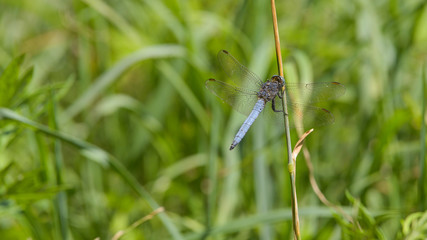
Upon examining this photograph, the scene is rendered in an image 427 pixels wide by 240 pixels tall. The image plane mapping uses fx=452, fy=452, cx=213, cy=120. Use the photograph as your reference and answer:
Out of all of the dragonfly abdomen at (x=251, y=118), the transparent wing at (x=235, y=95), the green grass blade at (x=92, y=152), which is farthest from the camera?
the transparent wing at (x=235, y=95)

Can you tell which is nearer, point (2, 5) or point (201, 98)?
point (201, 98)

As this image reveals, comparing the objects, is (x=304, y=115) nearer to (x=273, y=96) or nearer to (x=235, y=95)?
(x=273, y=96)

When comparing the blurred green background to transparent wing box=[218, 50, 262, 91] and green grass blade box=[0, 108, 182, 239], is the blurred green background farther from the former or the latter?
transparent wing box=[218, 50, 262, 91]

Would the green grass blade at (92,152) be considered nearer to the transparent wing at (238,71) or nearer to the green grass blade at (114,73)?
the green grass blade at (114,73)

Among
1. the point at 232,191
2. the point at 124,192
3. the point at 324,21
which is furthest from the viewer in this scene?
the point at 324,21

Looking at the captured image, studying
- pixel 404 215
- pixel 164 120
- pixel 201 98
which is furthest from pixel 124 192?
pixel 404 215

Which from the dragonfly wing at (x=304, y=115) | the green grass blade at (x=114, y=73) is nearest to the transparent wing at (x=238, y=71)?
the dragonfly wing at (x=304, y=115)

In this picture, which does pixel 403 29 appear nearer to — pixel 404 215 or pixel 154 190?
pixel 404 215
